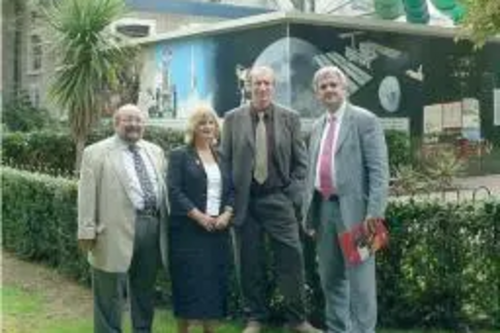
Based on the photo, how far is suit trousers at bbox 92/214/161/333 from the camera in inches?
257

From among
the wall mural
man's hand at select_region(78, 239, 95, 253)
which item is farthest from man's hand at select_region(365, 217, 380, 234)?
the wall mural

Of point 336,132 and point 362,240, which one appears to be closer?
point 362,240

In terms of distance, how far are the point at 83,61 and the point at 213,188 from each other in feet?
30.1

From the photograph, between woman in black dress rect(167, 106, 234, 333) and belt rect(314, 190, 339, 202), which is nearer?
belt rect(314, 190, 339, 202)

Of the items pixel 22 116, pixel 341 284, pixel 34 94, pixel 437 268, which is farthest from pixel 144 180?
pixel 34 94

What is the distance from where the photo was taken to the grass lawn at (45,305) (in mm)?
7555

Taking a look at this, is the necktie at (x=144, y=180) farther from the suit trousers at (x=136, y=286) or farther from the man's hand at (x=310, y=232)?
the man's hand at (x=310, y=232)

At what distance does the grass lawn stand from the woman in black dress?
2.25 ft

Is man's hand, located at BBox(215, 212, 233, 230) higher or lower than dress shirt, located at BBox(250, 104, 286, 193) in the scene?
lower

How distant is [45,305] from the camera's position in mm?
8547

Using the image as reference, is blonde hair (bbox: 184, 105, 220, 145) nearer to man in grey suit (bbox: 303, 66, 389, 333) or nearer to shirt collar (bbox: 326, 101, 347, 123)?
man in grey suit (bbox: 303, 66, 389, 333)

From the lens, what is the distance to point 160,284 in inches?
A: 321

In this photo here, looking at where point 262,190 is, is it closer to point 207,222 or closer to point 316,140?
point 207,222

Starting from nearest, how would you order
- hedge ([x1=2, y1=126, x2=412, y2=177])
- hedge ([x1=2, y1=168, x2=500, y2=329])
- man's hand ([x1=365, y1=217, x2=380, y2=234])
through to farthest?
man's hand ([x1=365, y1=217, x2=380, y2=234]) < hedge ([x1=2, y1=168, x2=500, y2=329]) < hedge ([x1=2, y1=126, x2=412, y2=177])
